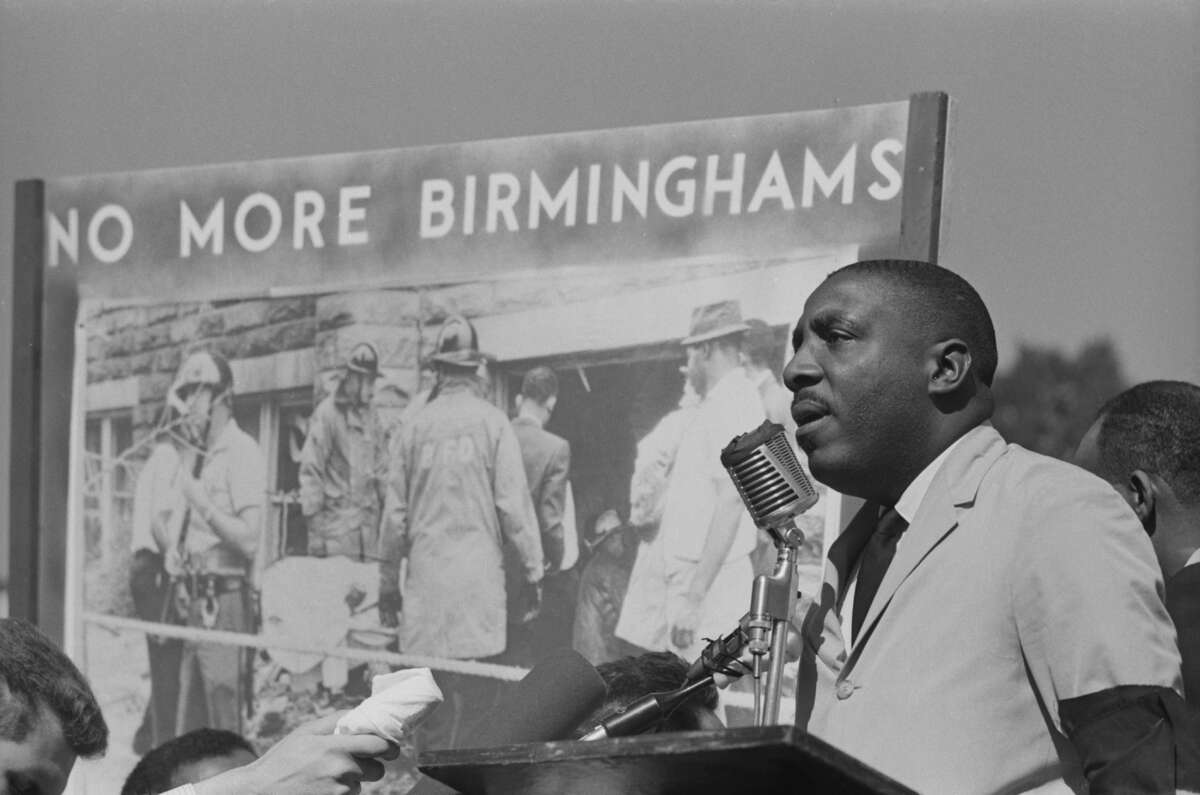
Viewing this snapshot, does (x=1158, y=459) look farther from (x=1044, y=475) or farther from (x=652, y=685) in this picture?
(x=1044, y=475)

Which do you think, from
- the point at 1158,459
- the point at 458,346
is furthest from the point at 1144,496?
the point at 458,346

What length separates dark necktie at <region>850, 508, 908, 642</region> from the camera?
4066 millimetres

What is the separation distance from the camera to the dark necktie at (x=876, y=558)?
407 centimetres

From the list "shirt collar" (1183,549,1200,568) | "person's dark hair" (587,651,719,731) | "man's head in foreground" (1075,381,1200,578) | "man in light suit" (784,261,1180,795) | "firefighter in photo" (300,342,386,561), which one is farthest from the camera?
"firefighter in photo" (300,342,386,561)

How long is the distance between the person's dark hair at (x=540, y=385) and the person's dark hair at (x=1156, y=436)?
1483 millimetres

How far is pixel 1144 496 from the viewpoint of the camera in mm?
5551

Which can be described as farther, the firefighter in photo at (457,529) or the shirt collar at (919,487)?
the firefighter in photo at (457,529)

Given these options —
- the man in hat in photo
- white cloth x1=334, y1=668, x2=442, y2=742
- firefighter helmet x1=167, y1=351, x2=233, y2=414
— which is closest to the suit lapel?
white cloth x1=334, y1=668, x2=442, y2=742

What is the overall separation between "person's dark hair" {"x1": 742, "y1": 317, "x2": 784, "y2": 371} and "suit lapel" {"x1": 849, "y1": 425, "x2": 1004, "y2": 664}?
1560 millimetres

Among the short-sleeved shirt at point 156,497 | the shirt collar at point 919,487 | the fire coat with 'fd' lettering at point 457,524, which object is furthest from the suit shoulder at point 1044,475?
the short-sleeved shirt at point 156,497

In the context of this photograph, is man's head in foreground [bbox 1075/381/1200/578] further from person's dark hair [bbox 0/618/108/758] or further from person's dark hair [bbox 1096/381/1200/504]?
person's dark hair [bbox 0/618/108/758]

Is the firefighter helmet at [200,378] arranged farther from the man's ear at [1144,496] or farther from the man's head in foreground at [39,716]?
the man's ear at [1144,496]

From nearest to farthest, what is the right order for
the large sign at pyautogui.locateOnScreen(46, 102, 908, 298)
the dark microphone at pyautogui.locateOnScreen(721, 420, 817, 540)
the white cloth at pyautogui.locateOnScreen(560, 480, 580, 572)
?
the dark microphone at pyautogui.locateOnScreen(721, 420, 817, 540)
the large sign at pyautogui.locateOnScreen(46, 102, 908, 298)
the white cloth at pyautogui.locateOnScreen(560, 480, 580, 572)

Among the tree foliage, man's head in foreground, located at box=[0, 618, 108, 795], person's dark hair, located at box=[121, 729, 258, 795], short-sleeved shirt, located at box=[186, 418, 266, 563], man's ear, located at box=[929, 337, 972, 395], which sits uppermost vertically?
the tree foliage
